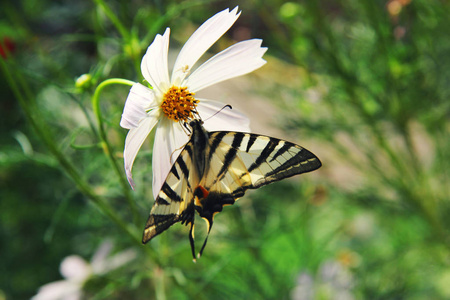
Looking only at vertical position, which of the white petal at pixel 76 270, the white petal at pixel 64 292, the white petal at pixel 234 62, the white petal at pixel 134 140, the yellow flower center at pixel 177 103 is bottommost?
the white petal at pixel 64 292

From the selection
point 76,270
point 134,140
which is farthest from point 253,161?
point 76,270

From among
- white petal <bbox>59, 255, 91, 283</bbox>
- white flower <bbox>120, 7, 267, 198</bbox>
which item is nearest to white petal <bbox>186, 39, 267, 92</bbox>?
white flower <bbox>120, 7, 267, 198</bbox>

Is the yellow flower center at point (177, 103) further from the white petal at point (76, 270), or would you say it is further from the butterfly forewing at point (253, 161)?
the white petal at point (76, 270)

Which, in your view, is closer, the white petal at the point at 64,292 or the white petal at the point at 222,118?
the white petal at the point at 222,118

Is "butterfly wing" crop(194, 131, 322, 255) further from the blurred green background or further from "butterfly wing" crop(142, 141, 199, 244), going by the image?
the blurred green background

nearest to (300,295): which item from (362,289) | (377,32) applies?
(362,289)

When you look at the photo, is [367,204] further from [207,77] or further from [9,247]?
[9,247]

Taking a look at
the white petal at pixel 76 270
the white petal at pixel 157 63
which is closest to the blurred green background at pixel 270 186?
the white petal at pixel 76 270
